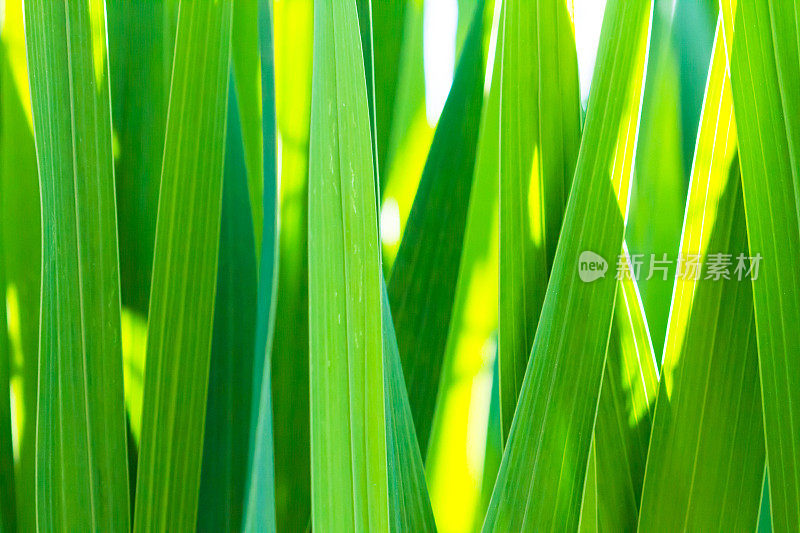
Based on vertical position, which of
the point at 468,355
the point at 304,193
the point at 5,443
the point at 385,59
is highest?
the point at 385,59

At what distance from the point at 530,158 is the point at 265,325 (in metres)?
0.24

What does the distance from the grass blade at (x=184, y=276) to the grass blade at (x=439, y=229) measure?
Answer: 0.49 feet

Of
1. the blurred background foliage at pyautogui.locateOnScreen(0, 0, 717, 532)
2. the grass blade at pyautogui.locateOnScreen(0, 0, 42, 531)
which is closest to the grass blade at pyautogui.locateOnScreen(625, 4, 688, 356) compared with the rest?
the blurred background foliage at pyautogui.locateOnScreen(0, 0, 717, 532)

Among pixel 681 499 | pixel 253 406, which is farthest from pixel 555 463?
pixel 253 406

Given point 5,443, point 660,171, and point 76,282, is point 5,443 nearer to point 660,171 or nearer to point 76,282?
point 76,282

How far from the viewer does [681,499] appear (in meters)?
0.36

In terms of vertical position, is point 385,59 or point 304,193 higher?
point 385,59

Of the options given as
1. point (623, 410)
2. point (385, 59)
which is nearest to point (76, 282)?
point (385, 59)

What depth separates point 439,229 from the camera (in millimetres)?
389

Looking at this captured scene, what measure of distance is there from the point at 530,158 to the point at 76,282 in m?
0.34


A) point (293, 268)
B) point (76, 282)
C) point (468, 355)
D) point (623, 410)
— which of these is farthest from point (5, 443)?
point (623, 410)

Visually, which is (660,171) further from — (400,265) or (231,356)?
(231,356)

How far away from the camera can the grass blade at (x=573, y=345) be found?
337 mm

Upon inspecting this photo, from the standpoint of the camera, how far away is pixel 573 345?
34 cm
